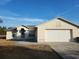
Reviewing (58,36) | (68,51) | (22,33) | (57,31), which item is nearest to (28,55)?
(68,51)

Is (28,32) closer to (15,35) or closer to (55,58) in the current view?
(15,35)

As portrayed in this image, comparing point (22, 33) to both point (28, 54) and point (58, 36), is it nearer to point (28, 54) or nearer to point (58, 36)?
point (58, 36)

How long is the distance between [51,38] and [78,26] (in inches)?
191

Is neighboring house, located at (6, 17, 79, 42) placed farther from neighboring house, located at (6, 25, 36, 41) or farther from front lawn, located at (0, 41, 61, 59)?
front lawn, located at (0, 41, 61, 59)

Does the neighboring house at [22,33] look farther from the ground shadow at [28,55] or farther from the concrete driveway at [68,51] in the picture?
the ground shadow at [28,55]

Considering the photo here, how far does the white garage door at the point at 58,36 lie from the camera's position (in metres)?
31.4

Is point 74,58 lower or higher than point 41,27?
lower

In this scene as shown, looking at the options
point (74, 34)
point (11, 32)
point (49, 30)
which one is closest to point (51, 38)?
point (49, 30)

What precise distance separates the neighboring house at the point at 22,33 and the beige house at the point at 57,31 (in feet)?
36.6

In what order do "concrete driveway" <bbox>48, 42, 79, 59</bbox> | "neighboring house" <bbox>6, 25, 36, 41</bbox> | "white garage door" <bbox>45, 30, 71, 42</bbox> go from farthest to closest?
"neighboring house" <bbox>6, 25, 36, 41</bbox>
"white garage door" <bbox>45, 30, 71, 42</bbox>
"concrete driveway" <bbox>48, 42, 79, 59</bbox>

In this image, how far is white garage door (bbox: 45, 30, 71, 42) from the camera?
103 feet

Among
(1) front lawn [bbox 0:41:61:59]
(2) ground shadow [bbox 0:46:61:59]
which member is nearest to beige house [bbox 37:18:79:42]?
(1) front lawn [bbox 0:41:61:59]

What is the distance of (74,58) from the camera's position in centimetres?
1262

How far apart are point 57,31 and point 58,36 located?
34.3 inches
